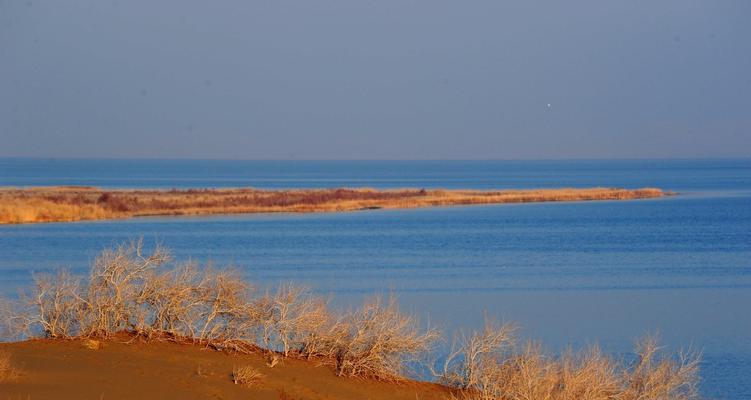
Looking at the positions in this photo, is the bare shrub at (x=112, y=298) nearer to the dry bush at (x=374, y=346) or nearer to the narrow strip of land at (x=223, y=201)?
the dry bush at (x=374, y=346)

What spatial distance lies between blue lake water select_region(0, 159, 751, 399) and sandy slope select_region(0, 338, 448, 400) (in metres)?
8.50

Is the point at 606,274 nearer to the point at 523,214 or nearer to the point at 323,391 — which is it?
the point at 323,391

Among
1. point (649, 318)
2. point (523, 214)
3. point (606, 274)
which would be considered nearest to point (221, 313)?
point (649, 318)

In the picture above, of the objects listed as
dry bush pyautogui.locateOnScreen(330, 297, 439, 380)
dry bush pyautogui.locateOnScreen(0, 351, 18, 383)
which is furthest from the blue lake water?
dry bush pyautogui.locateOnScreen(0, 351, 18, 383)

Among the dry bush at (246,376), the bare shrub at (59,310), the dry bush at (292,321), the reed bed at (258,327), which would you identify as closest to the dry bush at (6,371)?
the reed bed at (258,327)

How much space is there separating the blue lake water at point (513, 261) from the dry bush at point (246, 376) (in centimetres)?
977

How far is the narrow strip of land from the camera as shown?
6194 cm

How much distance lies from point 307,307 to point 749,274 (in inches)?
1181

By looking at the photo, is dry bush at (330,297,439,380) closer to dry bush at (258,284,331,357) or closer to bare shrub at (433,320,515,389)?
dry bush at (258,284,331,357)

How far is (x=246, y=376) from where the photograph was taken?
12.8m

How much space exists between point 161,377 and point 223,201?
200 ft

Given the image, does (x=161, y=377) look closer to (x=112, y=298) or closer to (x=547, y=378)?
(x=112, y=298)

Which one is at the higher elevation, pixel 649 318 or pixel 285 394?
pixel 285 394

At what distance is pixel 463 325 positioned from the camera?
2366 cm
